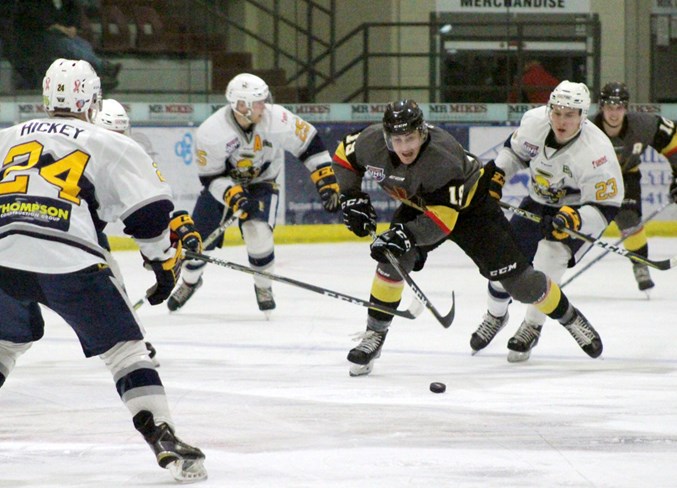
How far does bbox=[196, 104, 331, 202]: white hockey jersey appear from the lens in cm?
555

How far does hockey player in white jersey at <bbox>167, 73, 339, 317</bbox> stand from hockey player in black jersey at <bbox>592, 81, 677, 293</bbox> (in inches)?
53.9

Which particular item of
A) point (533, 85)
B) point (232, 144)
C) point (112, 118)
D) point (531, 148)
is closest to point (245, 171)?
point (232, 144)

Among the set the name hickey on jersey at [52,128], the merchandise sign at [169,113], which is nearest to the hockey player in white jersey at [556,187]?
the name hickey on jersey at [52,128]

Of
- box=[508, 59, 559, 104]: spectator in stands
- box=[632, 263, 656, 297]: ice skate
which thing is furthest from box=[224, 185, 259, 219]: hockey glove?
box=[508, 59, 559, 104]: spectator in stands

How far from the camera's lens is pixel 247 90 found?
17.8ft

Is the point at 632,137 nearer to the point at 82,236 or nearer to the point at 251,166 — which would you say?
the point at 251,166

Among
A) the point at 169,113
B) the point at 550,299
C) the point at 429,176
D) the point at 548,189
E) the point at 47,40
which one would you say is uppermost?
the point at 47,40

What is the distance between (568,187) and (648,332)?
86cm

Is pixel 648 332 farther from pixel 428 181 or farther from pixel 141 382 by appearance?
pixel 141 382

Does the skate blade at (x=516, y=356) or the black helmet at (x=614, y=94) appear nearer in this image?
the skate blade at (x=516, y=356)

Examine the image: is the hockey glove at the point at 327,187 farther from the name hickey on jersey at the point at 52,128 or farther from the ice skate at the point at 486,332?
the name hickey on jersey at the point at 52,128

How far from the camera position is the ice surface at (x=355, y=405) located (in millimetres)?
2803

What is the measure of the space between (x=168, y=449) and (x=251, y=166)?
3.09 m

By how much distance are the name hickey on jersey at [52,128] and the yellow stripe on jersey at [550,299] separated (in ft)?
6.45
